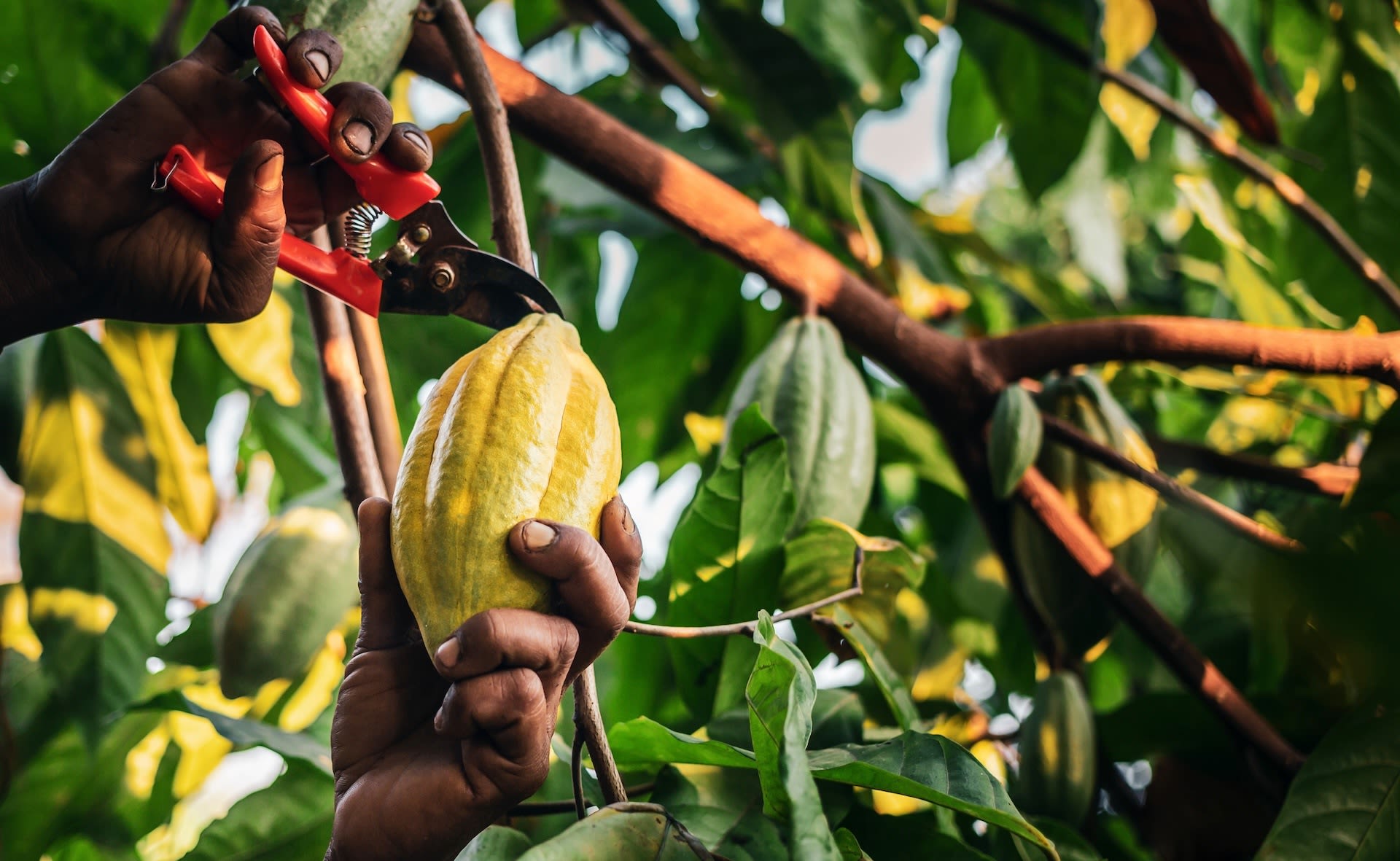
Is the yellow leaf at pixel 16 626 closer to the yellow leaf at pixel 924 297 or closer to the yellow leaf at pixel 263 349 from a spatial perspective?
the yellow leaf at pixel 263 349

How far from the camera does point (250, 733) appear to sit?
929mm

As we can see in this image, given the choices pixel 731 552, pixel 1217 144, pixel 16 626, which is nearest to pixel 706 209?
pixel 731 552

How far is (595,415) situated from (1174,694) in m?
0.84

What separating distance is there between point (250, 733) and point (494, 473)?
0.54 m

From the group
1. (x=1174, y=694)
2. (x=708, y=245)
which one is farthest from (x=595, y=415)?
(x=1174, y=694)

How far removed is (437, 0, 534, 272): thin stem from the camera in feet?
2.35

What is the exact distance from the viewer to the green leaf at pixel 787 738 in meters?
0.49

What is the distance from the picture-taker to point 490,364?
1.98ft

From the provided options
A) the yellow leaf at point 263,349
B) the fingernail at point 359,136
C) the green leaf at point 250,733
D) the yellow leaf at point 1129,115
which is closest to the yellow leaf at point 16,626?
the yellow leaf at point 263,349

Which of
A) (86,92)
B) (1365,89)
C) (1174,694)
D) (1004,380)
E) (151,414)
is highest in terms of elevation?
(86,92)

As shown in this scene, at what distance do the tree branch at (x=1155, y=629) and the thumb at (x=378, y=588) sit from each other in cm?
73

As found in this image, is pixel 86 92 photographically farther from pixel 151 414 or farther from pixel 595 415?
pixel 595 415

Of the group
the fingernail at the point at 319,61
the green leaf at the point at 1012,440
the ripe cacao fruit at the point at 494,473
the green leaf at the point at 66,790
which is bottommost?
the green leaf at the point at 66,790

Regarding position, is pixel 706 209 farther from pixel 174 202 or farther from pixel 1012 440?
pixel 174 202
